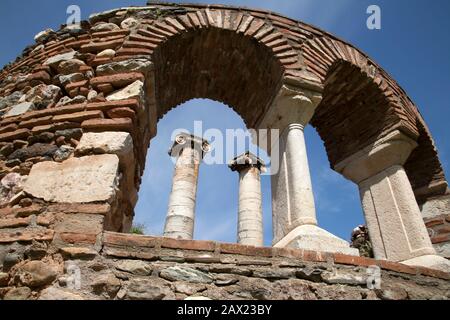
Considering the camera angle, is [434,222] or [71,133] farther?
[434,222]

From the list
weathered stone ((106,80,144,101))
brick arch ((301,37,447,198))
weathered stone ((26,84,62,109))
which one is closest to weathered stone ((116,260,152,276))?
weathered stone ((106,80,144,101))

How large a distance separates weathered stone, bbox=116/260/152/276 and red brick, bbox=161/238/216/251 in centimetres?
18

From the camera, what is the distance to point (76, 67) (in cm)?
319

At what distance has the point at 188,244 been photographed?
2.13 meters

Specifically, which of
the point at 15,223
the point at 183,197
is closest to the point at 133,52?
the point at 15,223

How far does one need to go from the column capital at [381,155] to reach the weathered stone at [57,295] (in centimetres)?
351

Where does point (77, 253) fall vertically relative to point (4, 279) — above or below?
above

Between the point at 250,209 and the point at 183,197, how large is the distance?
195cm

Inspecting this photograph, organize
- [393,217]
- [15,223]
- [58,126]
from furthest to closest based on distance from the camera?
[393,217] < [58,126] < [15,223]

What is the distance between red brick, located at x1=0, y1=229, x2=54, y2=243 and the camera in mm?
1979

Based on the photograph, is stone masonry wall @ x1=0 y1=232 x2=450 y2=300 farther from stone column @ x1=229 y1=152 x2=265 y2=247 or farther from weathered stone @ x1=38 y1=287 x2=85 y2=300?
stone column @ x1=229 y1=152 x2=265 y2=247

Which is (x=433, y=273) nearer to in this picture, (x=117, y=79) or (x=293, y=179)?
(x=293, y=179)

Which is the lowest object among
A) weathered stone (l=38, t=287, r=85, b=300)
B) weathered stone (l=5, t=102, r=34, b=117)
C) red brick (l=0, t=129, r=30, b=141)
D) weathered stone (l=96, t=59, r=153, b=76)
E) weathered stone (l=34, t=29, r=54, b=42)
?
weathered stone (l=38, t=287, r=85, b=300)
